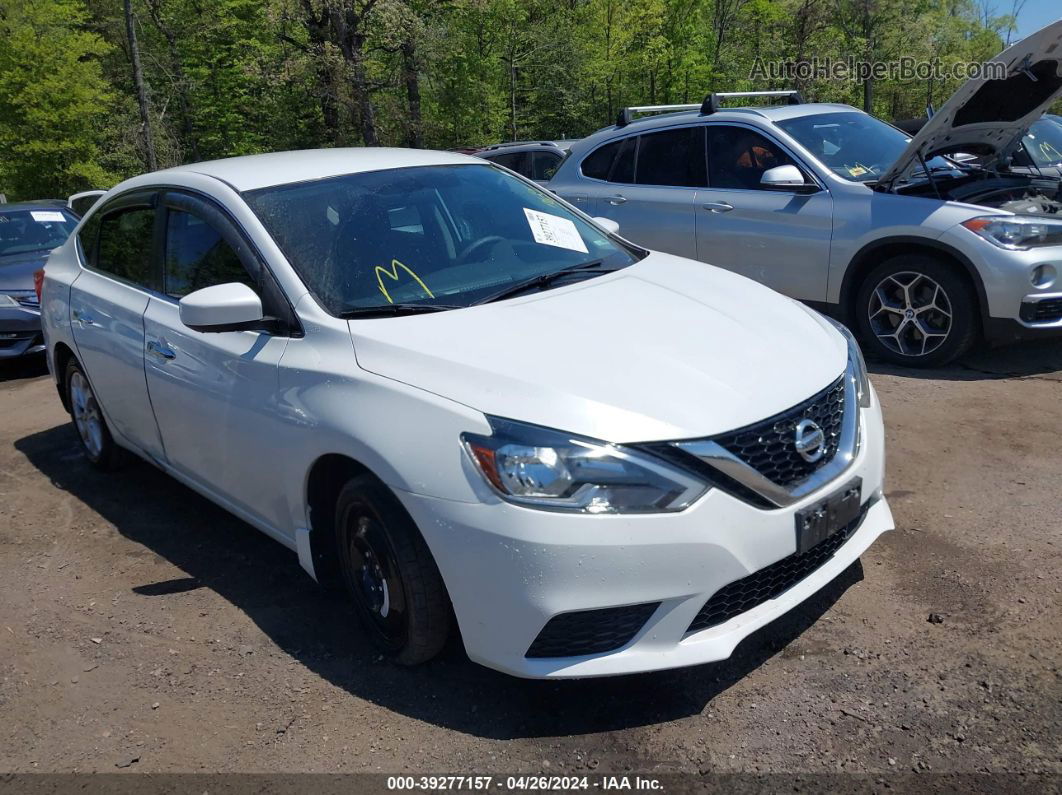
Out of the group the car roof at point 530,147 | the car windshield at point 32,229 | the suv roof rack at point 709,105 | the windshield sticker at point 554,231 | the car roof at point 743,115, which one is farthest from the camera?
the car roof at point 530,147

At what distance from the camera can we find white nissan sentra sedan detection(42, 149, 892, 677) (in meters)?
2.64

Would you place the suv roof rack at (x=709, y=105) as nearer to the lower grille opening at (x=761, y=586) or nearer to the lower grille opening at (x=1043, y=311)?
the lower grille opening at (x=1043, y=311)

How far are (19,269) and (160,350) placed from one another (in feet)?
19.4

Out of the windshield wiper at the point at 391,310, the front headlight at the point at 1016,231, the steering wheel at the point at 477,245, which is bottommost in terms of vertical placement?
the front headlight at the point at 1016,231

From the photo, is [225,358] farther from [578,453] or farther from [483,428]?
[578,453]

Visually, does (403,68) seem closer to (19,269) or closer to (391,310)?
(19,269)

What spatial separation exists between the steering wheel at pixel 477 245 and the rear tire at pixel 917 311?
3313mm

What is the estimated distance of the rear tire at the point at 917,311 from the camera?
19.3ft

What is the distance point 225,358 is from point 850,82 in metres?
30.4

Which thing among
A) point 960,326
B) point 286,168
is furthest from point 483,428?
point 960,326

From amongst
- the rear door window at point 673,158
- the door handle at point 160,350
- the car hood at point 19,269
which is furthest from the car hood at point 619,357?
the car hood at point 19,269

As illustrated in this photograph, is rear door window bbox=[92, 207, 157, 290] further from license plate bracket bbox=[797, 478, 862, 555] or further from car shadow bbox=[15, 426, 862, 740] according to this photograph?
license plate bracket bbox=[797, 478, 862, 555]

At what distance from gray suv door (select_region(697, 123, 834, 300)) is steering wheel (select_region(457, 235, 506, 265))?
3.28 metres

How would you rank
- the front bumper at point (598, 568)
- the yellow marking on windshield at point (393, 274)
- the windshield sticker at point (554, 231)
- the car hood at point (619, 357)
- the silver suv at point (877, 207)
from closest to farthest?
the front bumper at point (598, 568) → the car hood at point (619, 357) → the yellow marking on windshield at point (393, 274) → the windshield sticker at point (554, 231) → the silver suv at point (877, 207)
